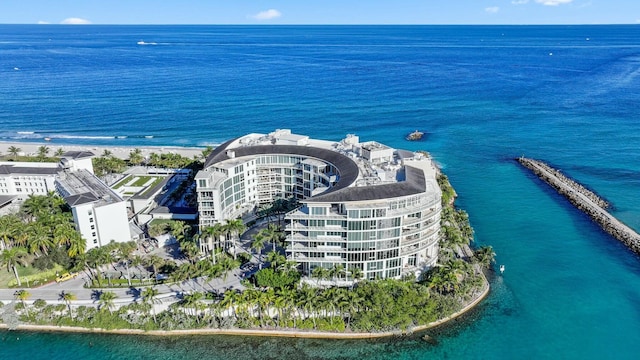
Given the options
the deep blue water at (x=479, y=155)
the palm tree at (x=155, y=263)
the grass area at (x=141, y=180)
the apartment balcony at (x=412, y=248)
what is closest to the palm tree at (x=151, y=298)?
the deep blue water at (x=479, y=155)

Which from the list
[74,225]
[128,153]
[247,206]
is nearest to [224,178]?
[247,206]

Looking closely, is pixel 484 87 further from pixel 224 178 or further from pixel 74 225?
pixel 74 225

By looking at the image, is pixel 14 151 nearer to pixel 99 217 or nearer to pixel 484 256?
pixel 99 217

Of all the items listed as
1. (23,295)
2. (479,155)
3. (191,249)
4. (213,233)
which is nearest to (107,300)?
(23,295)

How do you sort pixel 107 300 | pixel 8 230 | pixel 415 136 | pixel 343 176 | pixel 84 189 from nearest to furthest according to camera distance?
pixel 107 300 → pixel 8 230 → pixel 343 176 → pixel 84 189 → pixel 415 136

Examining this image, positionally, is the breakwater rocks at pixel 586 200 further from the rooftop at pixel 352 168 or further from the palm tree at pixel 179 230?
the palm tree at pixel 179 230

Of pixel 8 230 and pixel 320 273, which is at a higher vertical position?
pixel 8 230

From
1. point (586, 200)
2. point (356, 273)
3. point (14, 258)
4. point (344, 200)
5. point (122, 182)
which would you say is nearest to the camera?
point (344, 200)
